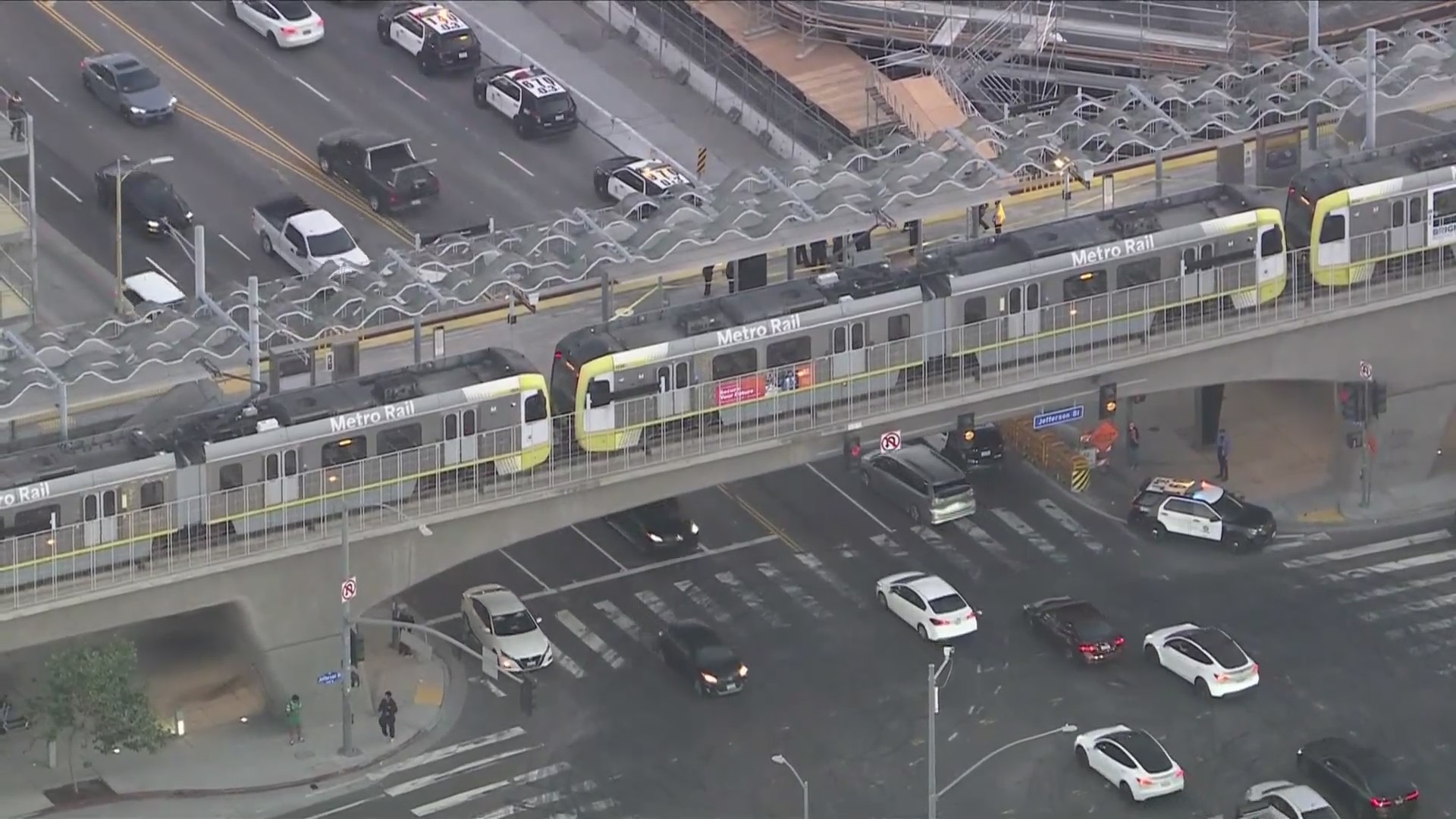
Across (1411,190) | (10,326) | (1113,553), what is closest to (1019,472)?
(1113,553)

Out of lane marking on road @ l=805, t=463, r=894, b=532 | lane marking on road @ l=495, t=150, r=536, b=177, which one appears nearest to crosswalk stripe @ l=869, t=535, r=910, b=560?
lane marking on road @ l=805, t=463, r=894, b=532

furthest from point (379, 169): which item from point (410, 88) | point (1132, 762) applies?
point (1132, 762)

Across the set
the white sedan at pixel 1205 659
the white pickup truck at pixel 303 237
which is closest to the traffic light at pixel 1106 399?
the white sedan at pixel 1205 659

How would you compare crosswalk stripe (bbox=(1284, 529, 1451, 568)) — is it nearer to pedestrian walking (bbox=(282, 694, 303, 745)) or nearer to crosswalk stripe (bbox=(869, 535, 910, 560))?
crosswalk stripe (bbox=(869, 535, 910, 560))

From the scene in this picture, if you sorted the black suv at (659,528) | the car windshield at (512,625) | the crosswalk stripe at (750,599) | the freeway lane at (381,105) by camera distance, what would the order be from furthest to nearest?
the freeway lane at (381,105) → the black suv at (659,528) → the crosswalk stripe at (750,599) → the car windshield at (512,625)

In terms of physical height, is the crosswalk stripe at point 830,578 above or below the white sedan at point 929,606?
below

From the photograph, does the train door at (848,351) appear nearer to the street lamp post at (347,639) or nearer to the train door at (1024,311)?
the train door at (1024,311)

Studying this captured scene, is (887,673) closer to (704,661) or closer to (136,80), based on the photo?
(704,661)
